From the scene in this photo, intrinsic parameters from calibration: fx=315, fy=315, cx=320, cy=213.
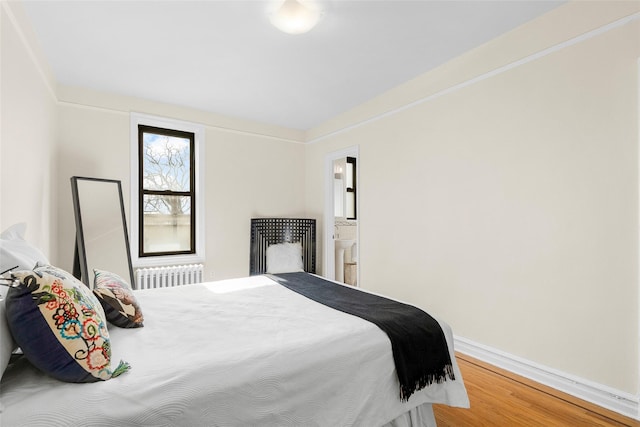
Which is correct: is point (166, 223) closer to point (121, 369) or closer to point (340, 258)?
point (340, 258)

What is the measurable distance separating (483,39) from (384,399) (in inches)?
109

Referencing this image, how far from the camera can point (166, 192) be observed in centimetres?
403

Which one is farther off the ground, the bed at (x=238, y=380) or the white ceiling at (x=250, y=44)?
the white ceiling at (x=250, y=44)

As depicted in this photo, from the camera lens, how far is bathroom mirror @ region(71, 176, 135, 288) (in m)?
3.02

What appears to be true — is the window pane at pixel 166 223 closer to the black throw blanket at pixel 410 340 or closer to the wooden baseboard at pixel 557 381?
the black throw blanket at pixel 410 340

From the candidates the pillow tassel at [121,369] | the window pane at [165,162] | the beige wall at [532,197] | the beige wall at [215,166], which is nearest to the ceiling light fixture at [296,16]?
the beige wall at [532,197]

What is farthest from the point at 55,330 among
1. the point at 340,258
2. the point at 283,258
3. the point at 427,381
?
the point at 340,258

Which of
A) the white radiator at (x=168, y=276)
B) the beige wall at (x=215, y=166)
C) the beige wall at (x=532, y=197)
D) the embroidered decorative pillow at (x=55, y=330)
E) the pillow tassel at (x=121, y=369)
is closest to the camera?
the embroidered decorative pillow at (x=55, y=330)

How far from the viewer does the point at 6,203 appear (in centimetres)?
188

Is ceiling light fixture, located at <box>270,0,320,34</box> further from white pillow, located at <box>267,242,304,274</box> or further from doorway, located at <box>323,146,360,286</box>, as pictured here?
white pillow, located at <box>267,242,304,274</box>

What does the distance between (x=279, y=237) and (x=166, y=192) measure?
5.15ft

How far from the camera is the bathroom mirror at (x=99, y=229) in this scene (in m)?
3.02

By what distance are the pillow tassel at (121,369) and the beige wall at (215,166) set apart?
2866 mm

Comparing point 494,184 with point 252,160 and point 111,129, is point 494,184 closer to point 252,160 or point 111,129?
point 252,160
